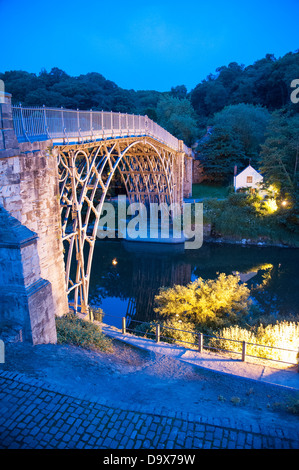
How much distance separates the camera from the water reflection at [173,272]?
58.9 ft

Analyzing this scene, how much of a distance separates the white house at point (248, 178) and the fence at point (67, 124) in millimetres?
18104

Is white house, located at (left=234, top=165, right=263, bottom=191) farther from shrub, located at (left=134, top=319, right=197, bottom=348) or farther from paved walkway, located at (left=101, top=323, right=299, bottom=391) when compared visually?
paved walkway, located at (left=101, top=323, right=299, bottom=391)

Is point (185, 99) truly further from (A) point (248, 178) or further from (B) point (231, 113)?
(A) point (248, 178)

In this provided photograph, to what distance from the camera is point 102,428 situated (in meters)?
5.15

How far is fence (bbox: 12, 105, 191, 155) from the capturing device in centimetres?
841

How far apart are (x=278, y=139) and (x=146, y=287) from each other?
59.5ft

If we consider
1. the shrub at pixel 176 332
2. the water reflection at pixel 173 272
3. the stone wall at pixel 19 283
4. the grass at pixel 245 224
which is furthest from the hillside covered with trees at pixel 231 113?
the stone wall at pixel 19 283

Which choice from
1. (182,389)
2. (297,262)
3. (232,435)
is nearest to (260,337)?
(182,389)

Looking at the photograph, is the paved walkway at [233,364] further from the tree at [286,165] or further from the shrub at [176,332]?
the tree at [286,165]

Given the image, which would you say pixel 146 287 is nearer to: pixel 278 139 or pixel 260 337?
pixel 260 337

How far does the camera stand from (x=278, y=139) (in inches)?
1155

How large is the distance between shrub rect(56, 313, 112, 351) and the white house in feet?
86.3

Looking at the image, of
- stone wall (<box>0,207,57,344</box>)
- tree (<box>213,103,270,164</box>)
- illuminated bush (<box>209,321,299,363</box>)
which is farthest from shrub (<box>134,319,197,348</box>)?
tree (<box>213,103,270,164</box>)

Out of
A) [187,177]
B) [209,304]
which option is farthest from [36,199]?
[187,177]
